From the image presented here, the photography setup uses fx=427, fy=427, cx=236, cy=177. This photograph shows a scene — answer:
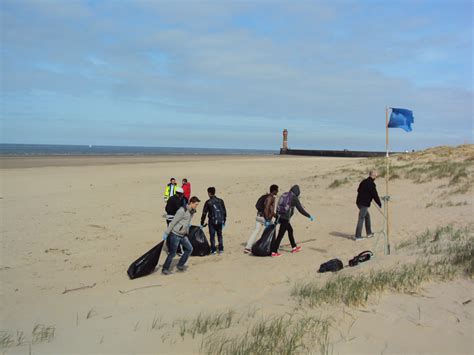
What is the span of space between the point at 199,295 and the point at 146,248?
407 cm

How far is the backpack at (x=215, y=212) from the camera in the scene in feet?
31.7

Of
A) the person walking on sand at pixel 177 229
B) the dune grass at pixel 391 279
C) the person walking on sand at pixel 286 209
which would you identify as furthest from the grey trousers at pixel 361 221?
the person walking on sand at pixel 177 229

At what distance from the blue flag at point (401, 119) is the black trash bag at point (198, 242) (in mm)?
4888

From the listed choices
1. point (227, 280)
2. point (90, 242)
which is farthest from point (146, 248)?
point (227, 280)

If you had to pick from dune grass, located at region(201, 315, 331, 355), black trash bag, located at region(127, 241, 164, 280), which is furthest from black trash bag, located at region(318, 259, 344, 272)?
black trash bag, located at region(127, 241, 164, 280)

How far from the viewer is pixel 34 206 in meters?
16.3

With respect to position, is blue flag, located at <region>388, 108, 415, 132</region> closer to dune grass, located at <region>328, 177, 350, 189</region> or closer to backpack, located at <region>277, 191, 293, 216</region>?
backpack, located at <region>277, 191, 293, 216</region>

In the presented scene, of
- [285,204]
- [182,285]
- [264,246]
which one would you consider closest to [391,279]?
[182,285]

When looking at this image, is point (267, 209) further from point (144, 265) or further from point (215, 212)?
point (144, 265)

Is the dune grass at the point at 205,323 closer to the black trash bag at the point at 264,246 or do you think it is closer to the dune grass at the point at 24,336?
the dune grass at the point at 24,336

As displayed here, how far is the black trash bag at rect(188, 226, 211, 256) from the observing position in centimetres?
975

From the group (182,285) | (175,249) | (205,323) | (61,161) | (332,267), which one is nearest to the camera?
(205,323)

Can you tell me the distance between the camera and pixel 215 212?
380 inches

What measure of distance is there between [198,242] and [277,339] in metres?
5.41
